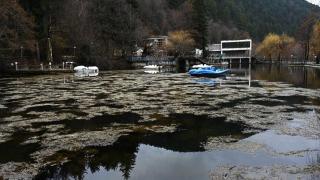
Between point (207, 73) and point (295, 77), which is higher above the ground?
point (207, 73)

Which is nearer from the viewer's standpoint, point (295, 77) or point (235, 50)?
point (295, 77)

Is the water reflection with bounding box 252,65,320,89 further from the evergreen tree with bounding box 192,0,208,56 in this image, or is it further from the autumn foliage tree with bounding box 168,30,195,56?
the evergreen tree with bounding box 192,0,208,56

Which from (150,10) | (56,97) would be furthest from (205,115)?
(150,10)

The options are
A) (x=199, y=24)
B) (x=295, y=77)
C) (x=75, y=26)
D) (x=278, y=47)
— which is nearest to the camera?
(x=295, y=77)

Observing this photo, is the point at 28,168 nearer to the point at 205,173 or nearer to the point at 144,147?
the point at 144,147

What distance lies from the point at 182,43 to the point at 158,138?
295 feet

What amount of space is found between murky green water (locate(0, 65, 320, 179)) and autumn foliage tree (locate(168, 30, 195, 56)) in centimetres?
7862

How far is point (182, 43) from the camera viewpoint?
341 feet

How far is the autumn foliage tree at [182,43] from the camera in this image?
340ft

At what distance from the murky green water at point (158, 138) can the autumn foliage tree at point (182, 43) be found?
7862 cm

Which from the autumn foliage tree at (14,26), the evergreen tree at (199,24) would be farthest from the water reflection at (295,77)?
the evergreen tree at (199,24)

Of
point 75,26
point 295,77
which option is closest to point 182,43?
point 75,26

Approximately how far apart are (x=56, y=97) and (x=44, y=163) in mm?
17333

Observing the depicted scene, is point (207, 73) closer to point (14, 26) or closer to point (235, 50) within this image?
point (14, 26)
